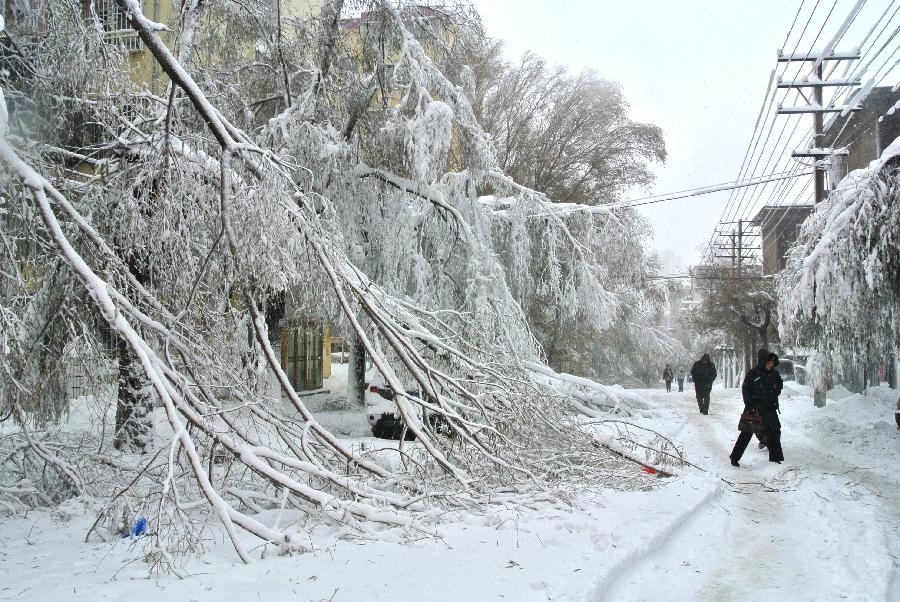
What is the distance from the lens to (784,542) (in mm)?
4996

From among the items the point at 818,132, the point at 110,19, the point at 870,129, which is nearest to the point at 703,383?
the point at 818,132

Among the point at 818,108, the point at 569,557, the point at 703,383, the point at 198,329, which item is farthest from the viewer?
the point at 703,383

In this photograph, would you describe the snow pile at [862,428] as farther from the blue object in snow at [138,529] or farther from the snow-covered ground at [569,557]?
the blue object in snow at [138,529]

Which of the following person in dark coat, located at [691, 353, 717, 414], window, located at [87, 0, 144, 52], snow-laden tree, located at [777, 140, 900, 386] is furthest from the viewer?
person in dark coat, located at [691, 353, 717, 414]

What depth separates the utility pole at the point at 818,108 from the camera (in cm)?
1314

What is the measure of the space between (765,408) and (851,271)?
2.13 m

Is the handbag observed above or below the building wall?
below

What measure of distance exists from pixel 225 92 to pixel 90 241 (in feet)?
15.5

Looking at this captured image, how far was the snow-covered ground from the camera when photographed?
355cm

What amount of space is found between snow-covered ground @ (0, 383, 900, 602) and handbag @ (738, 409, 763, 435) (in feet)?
4.97

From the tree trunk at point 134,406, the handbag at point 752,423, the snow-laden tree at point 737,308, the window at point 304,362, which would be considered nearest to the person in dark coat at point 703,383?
the handbag at point 752,423

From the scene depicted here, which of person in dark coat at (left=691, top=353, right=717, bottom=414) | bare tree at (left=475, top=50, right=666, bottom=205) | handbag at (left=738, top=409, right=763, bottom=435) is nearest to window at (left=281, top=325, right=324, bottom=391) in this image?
bare tree at (left=475, top=50, right=666, bottom=205)

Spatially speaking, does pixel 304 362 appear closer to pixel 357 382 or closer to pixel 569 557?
pixel 357 382

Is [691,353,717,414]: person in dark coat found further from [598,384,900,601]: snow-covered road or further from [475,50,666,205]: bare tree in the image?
[598,384,900,601]: snow-covered road
